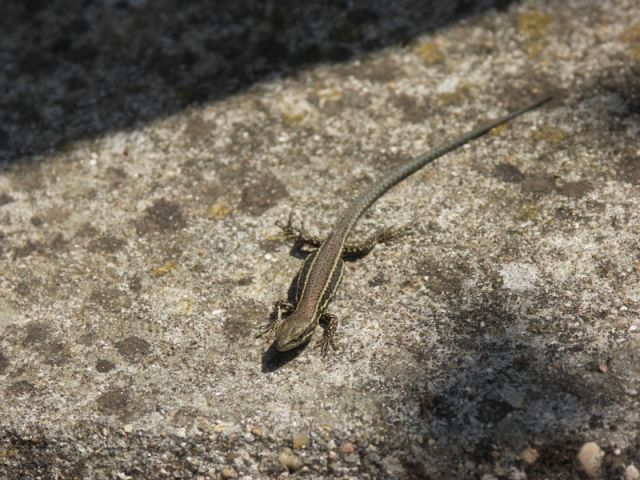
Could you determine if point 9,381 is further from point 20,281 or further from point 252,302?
point 252,302

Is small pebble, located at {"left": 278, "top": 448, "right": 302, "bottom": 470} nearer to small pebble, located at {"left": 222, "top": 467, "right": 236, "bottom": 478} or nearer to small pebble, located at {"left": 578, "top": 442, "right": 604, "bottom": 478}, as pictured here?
small pebble, located at {"left": 222, "top": 467, "right": 236, "bottom": 478}

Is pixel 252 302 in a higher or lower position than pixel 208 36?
lower

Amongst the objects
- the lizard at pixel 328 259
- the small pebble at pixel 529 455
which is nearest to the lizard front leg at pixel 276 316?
the lizard at pixel 328 259

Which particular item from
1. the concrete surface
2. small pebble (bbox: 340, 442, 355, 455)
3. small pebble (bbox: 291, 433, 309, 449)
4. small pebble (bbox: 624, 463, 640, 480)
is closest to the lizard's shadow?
the concrete surface

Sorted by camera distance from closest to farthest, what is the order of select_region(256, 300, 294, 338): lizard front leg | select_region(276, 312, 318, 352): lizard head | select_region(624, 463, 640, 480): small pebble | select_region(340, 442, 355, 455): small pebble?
select_region(624, 463, 640, 480): small pebble
select_region(340, 442, 355, 455): small pebble
select_region(276, 312, 318, 352): lizard head
select_region(256, 300, 294, 338): lizard front leg

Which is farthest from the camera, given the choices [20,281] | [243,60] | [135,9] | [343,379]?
[135,9]

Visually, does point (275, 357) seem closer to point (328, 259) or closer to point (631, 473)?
point (328, 259)

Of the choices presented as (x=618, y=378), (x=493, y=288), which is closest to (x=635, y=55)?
(x=493, y=288)
